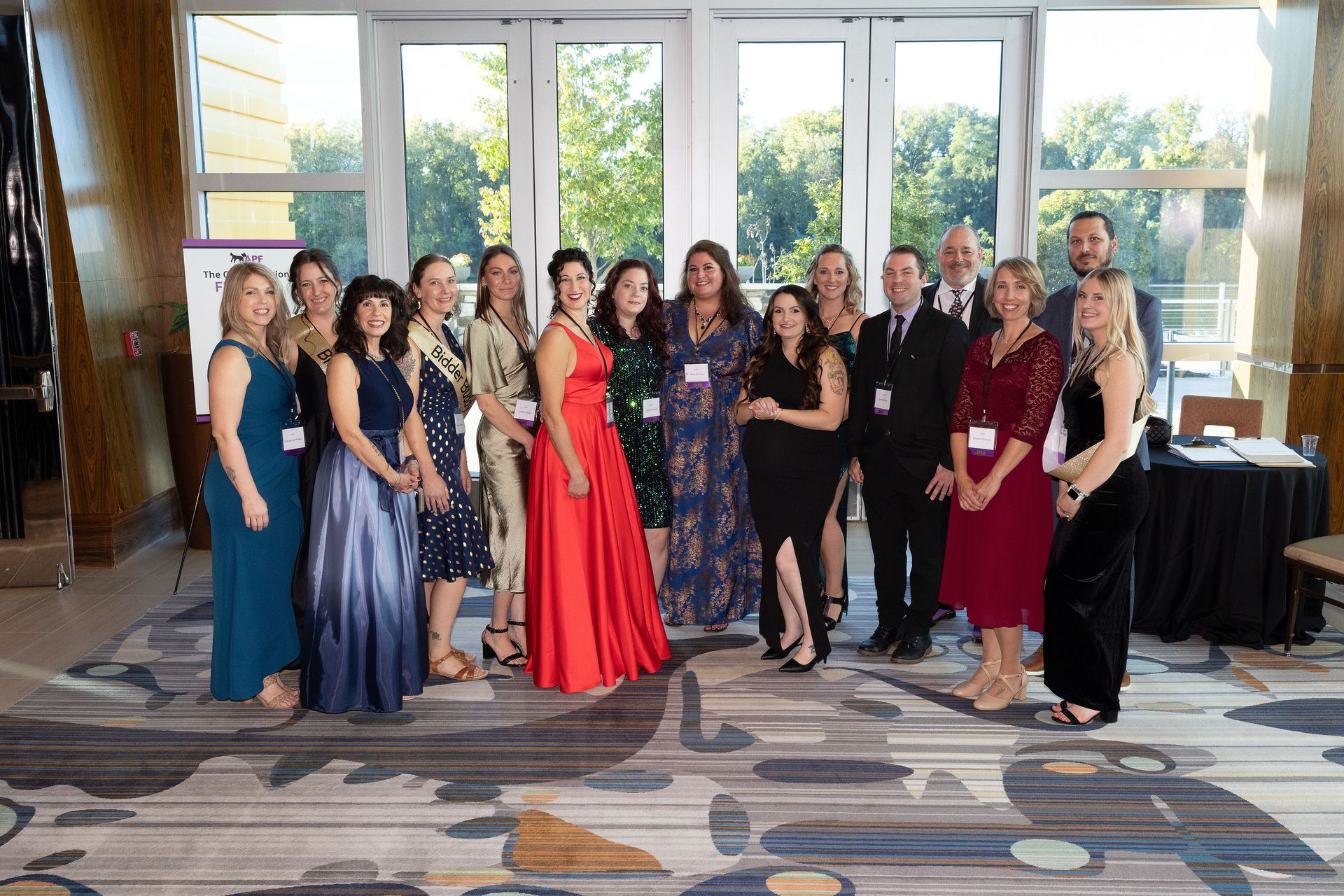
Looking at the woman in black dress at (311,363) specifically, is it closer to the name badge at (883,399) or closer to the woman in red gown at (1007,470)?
the name badge at (883,399)

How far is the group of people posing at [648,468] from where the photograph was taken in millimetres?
3604

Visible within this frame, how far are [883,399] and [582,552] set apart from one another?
1.36 meters

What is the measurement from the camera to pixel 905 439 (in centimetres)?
406

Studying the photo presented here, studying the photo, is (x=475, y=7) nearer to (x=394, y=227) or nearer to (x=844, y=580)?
(x=394, y=227)

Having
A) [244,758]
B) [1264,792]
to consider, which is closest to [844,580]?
[1264,792]

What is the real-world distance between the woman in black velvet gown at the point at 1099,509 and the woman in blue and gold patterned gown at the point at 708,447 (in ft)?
4.40

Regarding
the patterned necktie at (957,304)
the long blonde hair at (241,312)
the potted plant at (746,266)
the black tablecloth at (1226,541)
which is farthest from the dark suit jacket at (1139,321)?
the long blonde hair at (241,312)

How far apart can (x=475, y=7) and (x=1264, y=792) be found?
19.8 feet

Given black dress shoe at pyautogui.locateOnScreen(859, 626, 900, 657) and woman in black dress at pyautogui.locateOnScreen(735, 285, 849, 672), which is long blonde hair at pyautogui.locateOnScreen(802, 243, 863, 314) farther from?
black dress shoe at pyautogui.locateOnScreen(859, 626, 900, 657)

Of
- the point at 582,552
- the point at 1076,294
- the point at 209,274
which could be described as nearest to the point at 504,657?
the point at 582,552

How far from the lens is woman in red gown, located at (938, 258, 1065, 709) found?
143 inches

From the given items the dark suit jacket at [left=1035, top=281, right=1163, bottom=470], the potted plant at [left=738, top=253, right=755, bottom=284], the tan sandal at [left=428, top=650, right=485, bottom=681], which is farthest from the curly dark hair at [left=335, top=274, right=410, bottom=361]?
the potted plant at [left=738, top=253, right=755, bottom=284]

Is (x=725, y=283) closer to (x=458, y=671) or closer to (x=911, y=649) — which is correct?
(x=911, y=649)

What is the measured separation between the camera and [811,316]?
4.02 m
